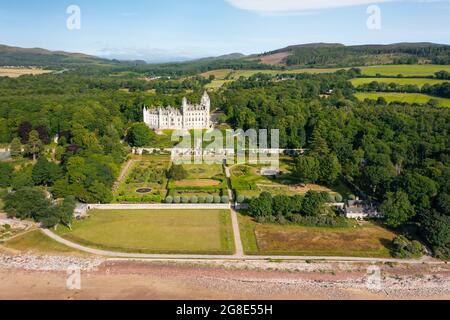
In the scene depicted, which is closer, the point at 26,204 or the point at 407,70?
the point at 26,204

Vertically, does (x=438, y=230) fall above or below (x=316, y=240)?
above

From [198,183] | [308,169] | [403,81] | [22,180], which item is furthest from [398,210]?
[403,81]

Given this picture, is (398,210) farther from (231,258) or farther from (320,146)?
(320,146)

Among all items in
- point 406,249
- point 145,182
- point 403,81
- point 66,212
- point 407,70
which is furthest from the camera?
point 407,70

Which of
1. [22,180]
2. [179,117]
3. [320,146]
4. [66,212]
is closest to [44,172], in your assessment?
[22,180]

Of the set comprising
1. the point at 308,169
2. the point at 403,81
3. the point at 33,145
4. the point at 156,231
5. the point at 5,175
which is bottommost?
the point at 156,231

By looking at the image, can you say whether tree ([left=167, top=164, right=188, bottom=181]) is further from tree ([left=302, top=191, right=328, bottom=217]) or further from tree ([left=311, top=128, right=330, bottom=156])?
tree ([left=311, top=128, right=330, bottom=156])

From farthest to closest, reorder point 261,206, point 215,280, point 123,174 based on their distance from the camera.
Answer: point 123,174
point 261,206
point 215,280

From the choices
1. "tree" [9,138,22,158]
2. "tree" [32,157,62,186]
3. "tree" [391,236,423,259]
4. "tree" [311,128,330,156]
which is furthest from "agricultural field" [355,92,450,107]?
"tree" [9,138,22,158]
